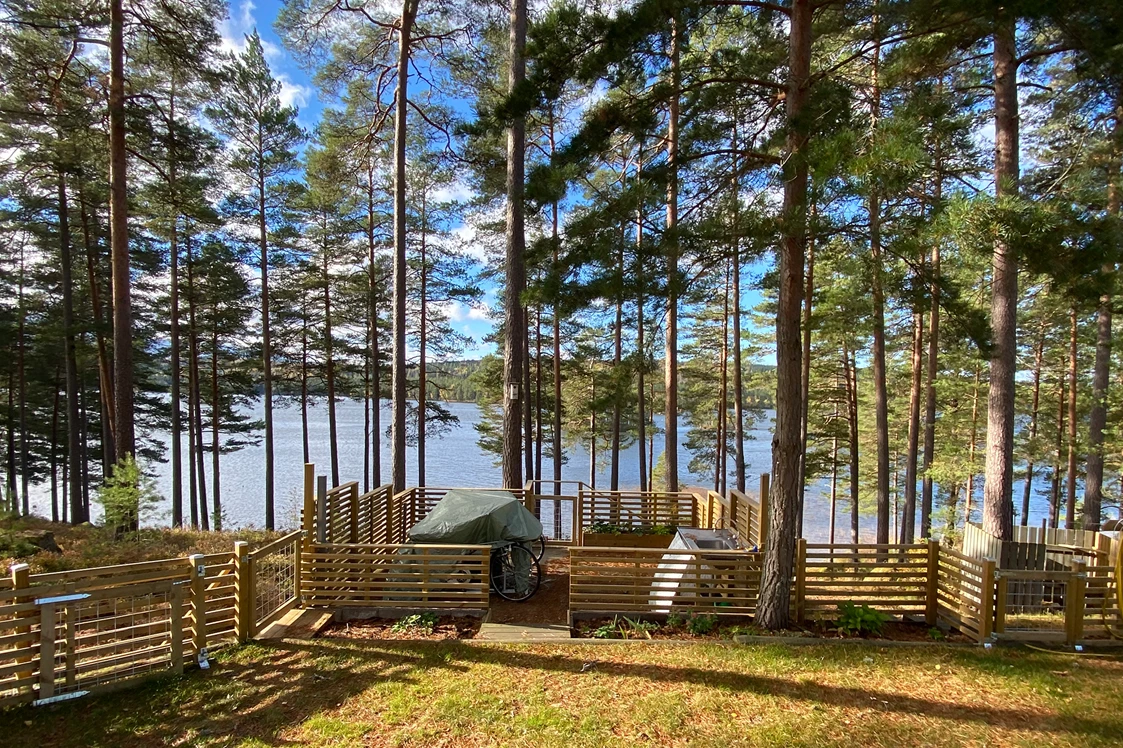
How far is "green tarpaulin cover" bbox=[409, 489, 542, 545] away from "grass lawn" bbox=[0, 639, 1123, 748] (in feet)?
5.05

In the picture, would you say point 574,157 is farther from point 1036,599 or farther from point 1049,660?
point 1036,599

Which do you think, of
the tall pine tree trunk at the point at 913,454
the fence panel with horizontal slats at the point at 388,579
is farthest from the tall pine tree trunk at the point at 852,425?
the fence panel with horizontal slats at the point at 388,579

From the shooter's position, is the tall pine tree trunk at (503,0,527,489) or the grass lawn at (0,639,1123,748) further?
the tall pine tree trunk at (503,0,527,489)

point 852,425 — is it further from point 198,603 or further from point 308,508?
point 198,603

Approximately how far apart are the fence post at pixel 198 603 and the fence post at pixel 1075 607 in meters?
8.09

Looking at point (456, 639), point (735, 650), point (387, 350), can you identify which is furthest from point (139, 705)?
point (387, 350)

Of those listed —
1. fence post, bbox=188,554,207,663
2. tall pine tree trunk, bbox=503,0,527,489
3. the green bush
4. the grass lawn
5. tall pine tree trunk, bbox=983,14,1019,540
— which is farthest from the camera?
tall pine tree trunk, bbox=503,0,527,489

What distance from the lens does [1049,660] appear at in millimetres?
4801

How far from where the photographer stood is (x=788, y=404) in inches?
214

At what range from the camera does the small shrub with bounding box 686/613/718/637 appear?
5.48 m

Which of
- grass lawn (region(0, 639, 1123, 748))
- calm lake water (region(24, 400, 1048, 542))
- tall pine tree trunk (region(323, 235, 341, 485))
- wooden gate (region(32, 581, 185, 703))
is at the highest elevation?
tall pine tree trunk (region(323, 235, 341, 485))

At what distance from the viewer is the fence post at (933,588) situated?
19.1 feet

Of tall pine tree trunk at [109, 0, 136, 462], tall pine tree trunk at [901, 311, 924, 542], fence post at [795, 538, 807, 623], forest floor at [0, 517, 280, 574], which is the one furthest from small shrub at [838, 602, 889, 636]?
tall pine tree trunk at [109, 0, 136, 462]

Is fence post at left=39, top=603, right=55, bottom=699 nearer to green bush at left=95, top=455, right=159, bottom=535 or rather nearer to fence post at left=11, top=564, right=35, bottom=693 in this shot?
fence post at left=11, top=564, right=35, bottom=693
